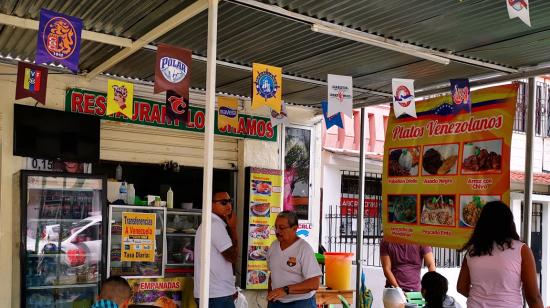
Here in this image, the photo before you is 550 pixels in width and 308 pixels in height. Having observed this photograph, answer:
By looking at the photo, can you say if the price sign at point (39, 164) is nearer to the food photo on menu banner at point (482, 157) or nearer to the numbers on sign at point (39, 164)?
the numbers on sign at point (39, 164)

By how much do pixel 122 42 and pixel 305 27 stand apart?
1859 millimetres

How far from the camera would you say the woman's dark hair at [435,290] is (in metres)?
4.65

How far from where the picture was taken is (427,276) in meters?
4.75

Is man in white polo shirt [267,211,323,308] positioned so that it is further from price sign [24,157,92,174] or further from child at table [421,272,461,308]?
price sign [24,157,92,174]

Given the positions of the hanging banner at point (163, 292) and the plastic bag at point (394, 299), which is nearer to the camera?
the plastic bag at point (394, 299)

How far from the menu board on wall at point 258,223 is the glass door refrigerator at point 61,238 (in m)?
2.20

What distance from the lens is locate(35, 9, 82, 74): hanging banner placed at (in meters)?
4.73

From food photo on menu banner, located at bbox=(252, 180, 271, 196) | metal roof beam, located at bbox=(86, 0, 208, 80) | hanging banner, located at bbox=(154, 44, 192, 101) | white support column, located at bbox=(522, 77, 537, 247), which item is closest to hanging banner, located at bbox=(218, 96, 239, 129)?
food photo on menu banner, located at bbox=(252, 180, 271, 196)

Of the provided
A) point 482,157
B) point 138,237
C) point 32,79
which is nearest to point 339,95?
point 482,157

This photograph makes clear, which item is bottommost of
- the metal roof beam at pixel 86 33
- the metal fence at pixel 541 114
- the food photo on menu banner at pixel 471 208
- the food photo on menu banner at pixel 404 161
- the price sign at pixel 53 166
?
the food photo on menu banner at pixel 471 208

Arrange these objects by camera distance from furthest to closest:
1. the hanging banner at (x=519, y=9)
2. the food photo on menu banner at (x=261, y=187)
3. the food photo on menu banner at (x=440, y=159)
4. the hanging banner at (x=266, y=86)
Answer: the food photo on menu banner at (x=261, y=187) < the food photo on menu banner at (x=440, y=159) < the hanging banner at (x=266, y=86) < the hanging banner at (x=519, y=9)

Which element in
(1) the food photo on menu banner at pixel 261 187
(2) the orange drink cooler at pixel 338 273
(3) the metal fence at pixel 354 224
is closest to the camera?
(2) the orange drink cooler at pixel 338 273

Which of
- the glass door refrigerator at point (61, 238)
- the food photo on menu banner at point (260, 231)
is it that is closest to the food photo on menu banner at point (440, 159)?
the food photo on menu banner at point (260, 231)

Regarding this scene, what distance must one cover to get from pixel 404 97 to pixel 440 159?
2.74ft
